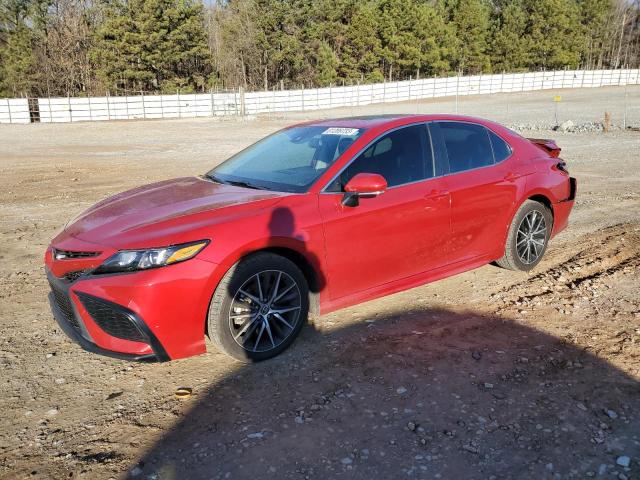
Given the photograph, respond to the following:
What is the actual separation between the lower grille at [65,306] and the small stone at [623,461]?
10.6 feet

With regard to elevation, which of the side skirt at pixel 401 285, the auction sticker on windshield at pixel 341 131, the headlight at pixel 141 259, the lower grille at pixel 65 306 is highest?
the auction sticker on windshield at pixel 341 131

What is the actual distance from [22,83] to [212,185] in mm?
60270

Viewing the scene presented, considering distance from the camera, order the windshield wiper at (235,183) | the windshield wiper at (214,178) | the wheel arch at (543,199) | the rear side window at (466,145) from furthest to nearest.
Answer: the wheel arch at (543,199) → the rear side window at (466,145) → the windshield wiper at (214,178) → the windshield wiper at (235,183)

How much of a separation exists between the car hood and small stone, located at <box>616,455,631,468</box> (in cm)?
256

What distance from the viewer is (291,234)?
3.96m

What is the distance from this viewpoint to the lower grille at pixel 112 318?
3.47 metres

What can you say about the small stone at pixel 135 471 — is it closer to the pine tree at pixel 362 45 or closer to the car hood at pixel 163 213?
the car hood at pixel 163 213

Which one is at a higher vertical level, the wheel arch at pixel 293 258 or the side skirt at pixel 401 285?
the wheel arch at pixel 293 258

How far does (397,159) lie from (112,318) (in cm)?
250

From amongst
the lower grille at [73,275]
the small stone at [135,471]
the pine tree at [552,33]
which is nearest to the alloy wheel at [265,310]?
the lower grille at [73,275]

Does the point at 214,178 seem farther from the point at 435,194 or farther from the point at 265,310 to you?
the point at 435,194

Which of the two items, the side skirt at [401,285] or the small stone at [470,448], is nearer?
the small stone at [470,448]

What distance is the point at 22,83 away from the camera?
55875 millimetres

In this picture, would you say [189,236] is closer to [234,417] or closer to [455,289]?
[234,417]
